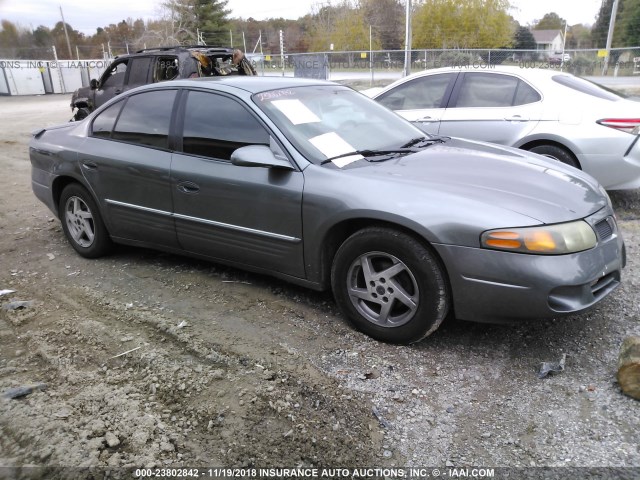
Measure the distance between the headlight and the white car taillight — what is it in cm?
330

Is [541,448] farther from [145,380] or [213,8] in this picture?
[213,8]

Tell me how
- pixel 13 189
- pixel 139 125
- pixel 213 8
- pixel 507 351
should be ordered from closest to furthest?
1. pixel 507 351
2. pixel 139 125
3. pixel 13 189
4. pixel 213 8

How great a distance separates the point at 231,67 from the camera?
Result: 10797mm

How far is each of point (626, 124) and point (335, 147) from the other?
3597 mm

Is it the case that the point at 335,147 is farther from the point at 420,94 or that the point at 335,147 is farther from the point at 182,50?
the point at 182,50

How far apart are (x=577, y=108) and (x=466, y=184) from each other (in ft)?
10.9

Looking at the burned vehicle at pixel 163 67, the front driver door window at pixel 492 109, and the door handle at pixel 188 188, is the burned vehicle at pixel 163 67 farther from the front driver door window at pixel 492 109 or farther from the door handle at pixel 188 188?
the door handle at pixel 188 188

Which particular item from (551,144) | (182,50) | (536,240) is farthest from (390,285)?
(182,50)

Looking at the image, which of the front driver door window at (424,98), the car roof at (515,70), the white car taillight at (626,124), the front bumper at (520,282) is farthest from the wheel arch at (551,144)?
the front bumper at (520,282)

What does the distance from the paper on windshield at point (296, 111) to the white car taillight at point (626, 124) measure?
11.4 feet

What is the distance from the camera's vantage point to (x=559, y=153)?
573cm

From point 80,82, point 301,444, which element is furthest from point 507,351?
point 80,82

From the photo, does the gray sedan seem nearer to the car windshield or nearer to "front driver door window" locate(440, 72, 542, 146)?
the car windshield

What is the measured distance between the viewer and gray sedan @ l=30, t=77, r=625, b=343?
9.43 ft
